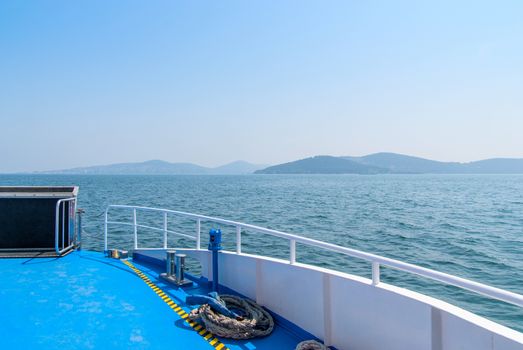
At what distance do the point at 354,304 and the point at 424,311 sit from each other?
0.78 m

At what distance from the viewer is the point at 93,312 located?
15.8 ft

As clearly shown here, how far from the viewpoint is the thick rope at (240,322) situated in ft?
13.9

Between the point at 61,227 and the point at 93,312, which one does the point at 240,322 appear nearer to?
the point at 93,312

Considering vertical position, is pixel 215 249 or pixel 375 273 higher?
pixel 375 273

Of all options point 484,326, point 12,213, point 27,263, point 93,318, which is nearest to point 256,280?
point 93,318

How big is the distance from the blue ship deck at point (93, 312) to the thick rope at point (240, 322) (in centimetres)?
9

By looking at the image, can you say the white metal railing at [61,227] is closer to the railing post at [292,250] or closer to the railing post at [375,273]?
the railing post at [292,250]

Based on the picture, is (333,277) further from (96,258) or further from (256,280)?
(96,258)

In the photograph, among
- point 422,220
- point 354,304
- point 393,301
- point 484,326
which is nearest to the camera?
point 484,326

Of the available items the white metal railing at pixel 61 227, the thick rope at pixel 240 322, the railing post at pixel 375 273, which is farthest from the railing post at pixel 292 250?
the white metal railing at pixel 61 227

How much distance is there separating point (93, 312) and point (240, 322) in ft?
6.33

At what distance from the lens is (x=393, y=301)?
330cm

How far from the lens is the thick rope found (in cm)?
423

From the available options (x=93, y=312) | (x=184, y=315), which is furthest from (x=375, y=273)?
(x=93, y=312)
